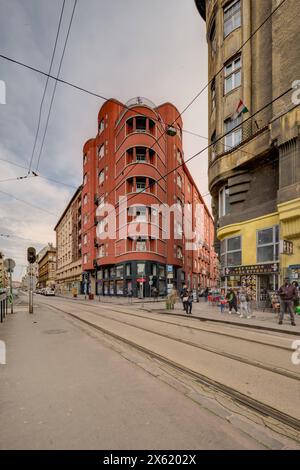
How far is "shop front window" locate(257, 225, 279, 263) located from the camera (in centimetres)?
1690

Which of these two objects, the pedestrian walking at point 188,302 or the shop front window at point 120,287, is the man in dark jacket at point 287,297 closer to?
the pedestrian walking at point 188,302

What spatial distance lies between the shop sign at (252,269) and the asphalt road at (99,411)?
12.6 m

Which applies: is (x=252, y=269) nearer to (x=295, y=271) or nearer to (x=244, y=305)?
(x=295, y=271)

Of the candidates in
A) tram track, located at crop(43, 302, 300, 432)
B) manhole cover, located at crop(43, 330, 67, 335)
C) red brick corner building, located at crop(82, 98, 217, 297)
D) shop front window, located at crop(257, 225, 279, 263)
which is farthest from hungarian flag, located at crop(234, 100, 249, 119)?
red brick corner building, located at crop(82, 98, 217, 297)

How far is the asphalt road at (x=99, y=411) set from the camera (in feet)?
9.85

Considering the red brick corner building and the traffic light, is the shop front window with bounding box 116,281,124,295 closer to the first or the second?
the red brick corner building

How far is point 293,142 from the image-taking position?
1505cm

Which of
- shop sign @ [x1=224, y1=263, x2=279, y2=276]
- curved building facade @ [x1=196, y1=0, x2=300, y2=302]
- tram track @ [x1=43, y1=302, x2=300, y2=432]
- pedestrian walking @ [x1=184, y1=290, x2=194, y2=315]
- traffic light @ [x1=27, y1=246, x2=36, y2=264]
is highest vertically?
curved building facade @ [x1=196, y1=0, x2=300, y2=302]

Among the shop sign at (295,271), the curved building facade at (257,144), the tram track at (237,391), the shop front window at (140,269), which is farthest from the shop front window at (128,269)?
the tram track at (237,391)

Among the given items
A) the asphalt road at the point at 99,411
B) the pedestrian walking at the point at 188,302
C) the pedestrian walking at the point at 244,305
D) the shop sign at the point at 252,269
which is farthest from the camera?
the pedestrian walking at the point at 188,302

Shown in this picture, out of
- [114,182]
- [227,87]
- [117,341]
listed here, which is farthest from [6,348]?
[114,182]

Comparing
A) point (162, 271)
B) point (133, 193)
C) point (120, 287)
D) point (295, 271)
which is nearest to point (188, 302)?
point (295, 271)

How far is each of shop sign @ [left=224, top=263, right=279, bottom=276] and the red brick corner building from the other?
1356cm

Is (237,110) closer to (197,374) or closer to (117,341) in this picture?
(117,341)
